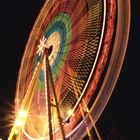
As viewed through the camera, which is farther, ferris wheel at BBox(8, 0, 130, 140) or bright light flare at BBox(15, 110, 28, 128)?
bright light flare at BBox(15, 110, 28, 128)

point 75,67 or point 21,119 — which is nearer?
point 75,67

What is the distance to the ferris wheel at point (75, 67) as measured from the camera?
5301 millimetres

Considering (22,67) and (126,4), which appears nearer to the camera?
Answer: (126,4)

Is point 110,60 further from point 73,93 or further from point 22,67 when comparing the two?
point 22,67

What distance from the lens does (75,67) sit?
20.2 ft

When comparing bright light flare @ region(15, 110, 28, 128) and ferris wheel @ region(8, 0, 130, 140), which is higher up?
ferris wheel @ region(8, 0, 130, 140)

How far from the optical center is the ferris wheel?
530 cm

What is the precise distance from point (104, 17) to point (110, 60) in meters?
0.72

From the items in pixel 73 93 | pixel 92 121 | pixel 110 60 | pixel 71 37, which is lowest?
pixel 92 121

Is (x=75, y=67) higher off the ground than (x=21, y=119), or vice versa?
(x=75, y=67)

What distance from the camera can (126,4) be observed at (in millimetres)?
5367

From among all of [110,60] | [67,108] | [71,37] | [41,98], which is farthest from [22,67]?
[110,60]

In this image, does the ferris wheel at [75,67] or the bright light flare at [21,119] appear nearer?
the ferris wheel at [75,67]

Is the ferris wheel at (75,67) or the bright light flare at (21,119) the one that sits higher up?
the ferris wheel at (75,67)
